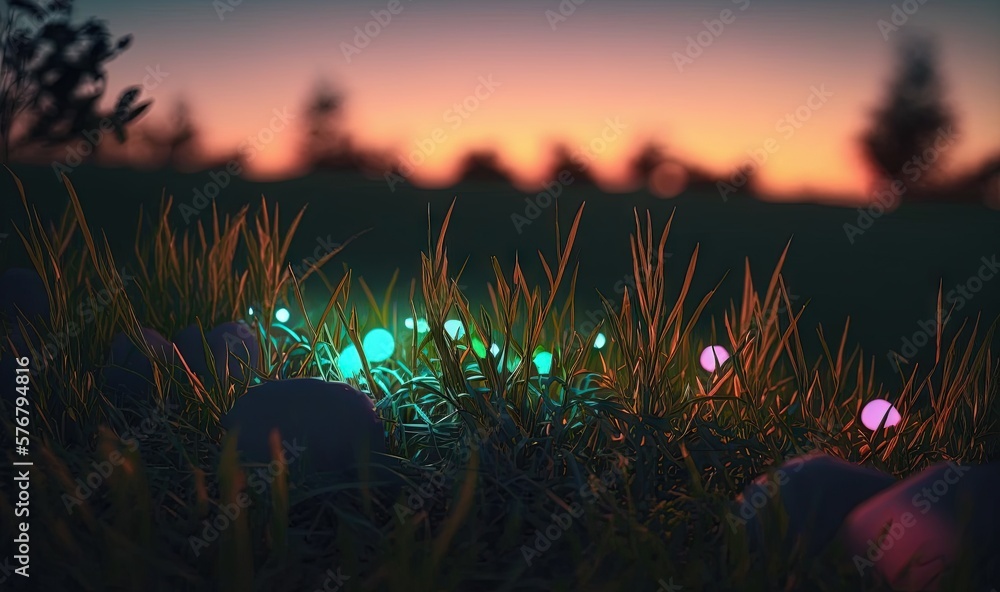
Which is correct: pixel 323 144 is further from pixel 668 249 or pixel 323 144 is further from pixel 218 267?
pixel 218 267

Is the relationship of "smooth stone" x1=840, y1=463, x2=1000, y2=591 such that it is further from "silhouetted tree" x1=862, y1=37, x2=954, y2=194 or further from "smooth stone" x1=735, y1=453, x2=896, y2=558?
"silhouetted tree" x1=862, y1=37, x2=954, y2=194

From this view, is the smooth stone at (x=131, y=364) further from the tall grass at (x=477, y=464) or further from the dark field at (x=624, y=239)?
the dark field at (x=624, y=239)

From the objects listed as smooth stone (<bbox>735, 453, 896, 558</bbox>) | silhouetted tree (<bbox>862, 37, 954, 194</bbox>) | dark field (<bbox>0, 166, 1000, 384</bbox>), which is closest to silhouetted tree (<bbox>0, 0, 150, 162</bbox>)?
dark field (<bbox>0, 166, 1000, 384</bbox>)

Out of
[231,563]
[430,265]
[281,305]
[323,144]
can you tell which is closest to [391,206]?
[281,305]

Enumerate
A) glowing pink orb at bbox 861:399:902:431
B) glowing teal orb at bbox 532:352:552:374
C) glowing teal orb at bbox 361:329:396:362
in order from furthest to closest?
glowing teal orb at bbox 532:352:552:374
glowing teal orb at bbox 361:329:396:362
glowing pink orb at bbox 861:399:902:431

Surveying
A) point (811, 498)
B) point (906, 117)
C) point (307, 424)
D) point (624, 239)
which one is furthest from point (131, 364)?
point (906, 117)

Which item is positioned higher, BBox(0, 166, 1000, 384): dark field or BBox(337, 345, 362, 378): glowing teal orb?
BBox(0, 166, 1000, 384): dark field

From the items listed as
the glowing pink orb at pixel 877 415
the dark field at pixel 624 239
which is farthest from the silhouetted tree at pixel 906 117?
the glowing pink orb at pixel 877 415

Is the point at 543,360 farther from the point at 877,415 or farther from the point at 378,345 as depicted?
the point at 877,415
